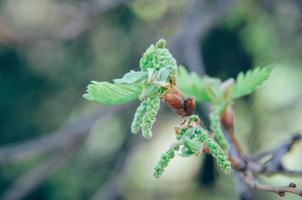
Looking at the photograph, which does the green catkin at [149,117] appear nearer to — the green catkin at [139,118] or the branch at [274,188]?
the green catkin at [139,118]

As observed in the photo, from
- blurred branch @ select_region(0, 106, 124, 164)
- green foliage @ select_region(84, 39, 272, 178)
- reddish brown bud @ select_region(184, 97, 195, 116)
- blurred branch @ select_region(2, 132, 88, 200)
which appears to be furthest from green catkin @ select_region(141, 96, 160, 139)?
→ blurred branch @ select_region(2, 132, 88, 200)

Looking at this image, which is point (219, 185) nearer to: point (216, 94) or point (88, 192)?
point (88, 192)

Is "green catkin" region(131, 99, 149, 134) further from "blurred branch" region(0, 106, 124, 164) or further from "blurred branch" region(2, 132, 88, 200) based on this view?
"blurred branch" region(2, 132, 88, 200)

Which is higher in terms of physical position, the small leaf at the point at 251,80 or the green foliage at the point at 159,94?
the small leaf at the point at 251,80

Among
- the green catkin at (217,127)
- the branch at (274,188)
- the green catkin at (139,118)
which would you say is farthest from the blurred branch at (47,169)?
the green catkin at (139,118)

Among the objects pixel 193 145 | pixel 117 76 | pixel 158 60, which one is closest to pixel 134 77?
pixel 158 60

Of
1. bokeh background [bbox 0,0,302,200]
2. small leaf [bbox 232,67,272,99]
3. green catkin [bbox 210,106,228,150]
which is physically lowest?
green catkin [bbox 210,106,228,150]

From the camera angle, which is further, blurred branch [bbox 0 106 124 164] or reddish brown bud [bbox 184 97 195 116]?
blurred branch [bbox 0 106 124 164]
